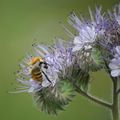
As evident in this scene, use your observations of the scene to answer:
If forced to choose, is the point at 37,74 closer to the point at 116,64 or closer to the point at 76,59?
the point at 76,59

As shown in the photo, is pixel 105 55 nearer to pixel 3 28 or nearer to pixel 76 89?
pixel 76 89

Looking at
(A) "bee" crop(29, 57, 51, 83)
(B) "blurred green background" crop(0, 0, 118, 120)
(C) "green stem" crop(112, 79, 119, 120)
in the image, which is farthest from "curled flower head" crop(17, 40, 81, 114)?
Answer: (B) "blurred green background" crop(0, 0, 118, 120)

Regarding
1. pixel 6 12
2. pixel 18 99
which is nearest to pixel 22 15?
pixel 6 12

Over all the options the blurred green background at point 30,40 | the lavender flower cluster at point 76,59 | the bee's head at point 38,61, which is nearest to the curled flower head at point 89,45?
the lavender flower cluster at point 76,59

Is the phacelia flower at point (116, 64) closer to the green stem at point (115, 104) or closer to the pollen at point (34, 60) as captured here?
the green stem at point (115, 104)

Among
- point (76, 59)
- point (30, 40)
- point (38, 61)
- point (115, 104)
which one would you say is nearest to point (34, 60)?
point (38, 61)

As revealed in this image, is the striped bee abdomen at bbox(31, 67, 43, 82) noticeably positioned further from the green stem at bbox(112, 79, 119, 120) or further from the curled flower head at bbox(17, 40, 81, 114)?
the green stem at bbox(112, 79, 119, 120)
